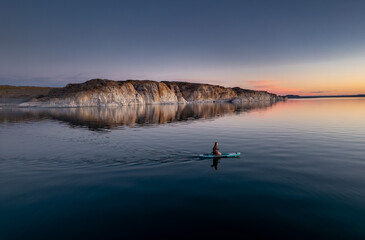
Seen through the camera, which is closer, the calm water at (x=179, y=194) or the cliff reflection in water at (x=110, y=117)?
the calm water at (x=179, y=194)

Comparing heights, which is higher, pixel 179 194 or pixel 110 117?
pixel 110 117

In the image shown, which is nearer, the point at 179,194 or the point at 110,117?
the point at 179,194

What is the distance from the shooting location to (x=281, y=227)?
821cm

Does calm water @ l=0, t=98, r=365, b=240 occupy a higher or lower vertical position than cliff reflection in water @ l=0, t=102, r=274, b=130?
lower

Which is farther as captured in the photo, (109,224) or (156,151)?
(156,151)

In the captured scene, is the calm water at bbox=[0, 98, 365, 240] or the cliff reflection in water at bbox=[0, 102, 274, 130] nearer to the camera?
the calm water at bbox=[0, 98, 365, 240]

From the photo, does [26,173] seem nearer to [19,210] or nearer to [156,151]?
[19,210]

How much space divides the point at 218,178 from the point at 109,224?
277 inches

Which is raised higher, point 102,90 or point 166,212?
point 102,90

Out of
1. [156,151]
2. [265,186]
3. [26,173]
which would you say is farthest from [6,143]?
[265,186]

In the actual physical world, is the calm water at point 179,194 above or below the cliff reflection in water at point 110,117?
below

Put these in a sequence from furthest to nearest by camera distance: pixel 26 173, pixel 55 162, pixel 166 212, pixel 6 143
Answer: pixel 6 143 < pixel 55 162 < pixel 26 173 < pixel 166 212

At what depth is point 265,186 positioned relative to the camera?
11.9 meters

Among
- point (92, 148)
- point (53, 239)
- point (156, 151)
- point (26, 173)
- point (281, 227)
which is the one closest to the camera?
point (53, 239)
